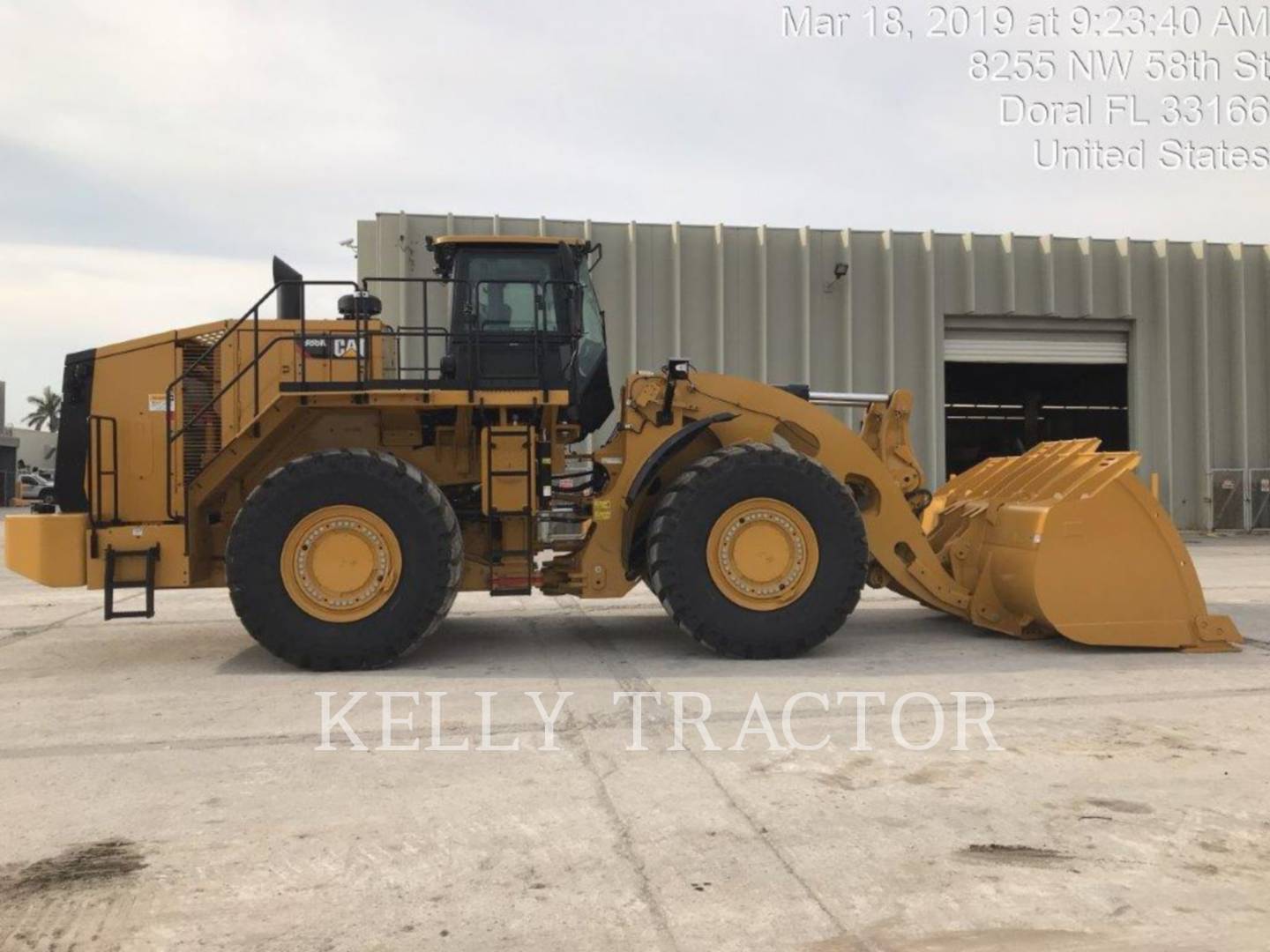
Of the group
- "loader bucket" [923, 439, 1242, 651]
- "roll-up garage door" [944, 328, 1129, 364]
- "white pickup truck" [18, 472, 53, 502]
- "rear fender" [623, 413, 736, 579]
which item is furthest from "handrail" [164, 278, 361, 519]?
"white pickup truck" [18, 472, 53, 502]

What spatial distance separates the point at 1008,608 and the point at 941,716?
2393mm

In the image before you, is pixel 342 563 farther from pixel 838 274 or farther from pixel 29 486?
pixel 29 486

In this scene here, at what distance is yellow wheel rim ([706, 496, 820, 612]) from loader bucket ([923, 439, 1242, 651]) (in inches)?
59.7

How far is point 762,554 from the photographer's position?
668 cm

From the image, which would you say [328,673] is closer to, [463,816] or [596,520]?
[596,520]

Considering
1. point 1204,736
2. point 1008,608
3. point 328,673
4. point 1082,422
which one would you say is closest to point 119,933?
point 328,673

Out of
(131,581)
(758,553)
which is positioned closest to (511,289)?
(758,553)

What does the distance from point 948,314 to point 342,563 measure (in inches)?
608

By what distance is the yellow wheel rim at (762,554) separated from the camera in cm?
666

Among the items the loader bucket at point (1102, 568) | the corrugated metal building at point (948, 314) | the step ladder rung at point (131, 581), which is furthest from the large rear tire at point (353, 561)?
the corrugated metal building at point (948, 314)

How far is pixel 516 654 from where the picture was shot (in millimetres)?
6977

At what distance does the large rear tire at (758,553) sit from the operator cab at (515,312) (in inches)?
49.8

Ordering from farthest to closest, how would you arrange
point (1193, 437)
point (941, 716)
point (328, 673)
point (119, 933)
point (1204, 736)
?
point (1193, 437)
point (328, 673)
point (941, 716)
point (1204, 736)
point (119, 933)

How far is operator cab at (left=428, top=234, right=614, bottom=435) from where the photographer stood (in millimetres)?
6816
